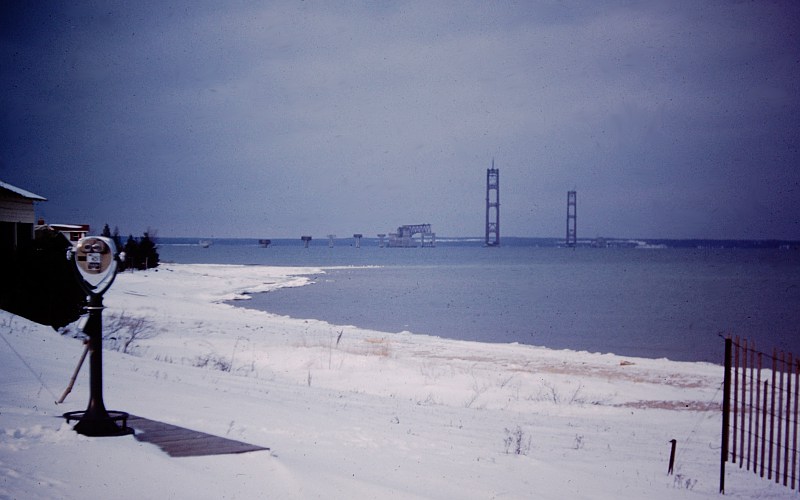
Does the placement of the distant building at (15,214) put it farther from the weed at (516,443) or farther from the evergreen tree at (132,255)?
the evergreen tree at (132,255)

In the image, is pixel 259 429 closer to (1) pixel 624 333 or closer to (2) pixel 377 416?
(2) pixel 377 416

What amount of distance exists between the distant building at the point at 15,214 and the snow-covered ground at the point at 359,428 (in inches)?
500

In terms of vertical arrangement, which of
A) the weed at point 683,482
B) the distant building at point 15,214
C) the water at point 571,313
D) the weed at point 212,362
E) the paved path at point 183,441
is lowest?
the water at point 571,313

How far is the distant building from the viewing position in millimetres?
25219

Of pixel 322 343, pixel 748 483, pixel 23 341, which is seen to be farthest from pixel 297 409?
pixel 322 343

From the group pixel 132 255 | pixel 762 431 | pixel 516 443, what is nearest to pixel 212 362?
pixel 516 443

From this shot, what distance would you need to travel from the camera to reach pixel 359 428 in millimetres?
7574

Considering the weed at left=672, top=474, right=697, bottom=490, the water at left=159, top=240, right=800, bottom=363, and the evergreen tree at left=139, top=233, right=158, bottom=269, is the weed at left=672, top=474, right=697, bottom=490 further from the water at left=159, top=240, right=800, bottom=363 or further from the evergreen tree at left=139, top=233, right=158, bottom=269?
the evergreen tree at left=139, top=233, right=158, bottom=269

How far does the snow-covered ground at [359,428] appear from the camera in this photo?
489cm

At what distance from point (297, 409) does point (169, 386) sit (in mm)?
1785

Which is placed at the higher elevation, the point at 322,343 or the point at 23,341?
the point at 23,341

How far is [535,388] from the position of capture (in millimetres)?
14711

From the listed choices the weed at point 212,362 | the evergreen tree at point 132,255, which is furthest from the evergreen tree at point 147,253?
the weed at point 212,362

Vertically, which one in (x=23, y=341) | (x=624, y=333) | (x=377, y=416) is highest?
(x=23, y=341)
